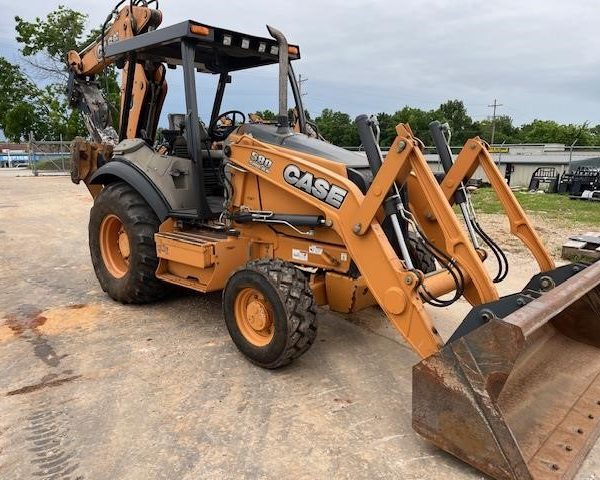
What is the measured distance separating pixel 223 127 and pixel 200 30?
4.54 ft

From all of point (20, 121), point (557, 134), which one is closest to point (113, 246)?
point (20, 121)

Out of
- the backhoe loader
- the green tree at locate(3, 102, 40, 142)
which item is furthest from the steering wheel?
the green tree at locate(3, 102, 40, 142)

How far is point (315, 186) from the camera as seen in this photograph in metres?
3.65

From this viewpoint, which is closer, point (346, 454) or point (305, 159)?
point (346, 454)

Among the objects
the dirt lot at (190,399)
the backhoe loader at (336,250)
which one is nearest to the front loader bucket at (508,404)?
the backhoe loader at (336,250)

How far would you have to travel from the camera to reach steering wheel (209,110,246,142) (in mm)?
5278

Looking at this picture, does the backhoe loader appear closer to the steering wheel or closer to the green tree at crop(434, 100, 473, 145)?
the steering wheel

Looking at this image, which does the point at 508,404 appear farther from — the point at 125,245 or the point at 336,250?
the point at 125,245

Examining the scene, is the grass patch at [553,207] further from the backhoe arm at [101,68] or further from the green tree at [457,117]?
the green tree at [457,117]

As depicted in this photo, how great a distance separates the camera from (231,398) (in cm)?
337

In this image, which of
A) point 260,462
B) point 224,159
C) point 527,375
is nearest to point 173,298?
Answer: point 224,159

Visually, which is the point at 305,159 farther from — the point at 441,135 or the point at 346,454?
the point at 346,454

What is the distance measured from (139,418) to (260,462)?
857 millimetres

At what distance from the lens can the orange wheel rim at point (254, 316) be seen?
12.1 ft
